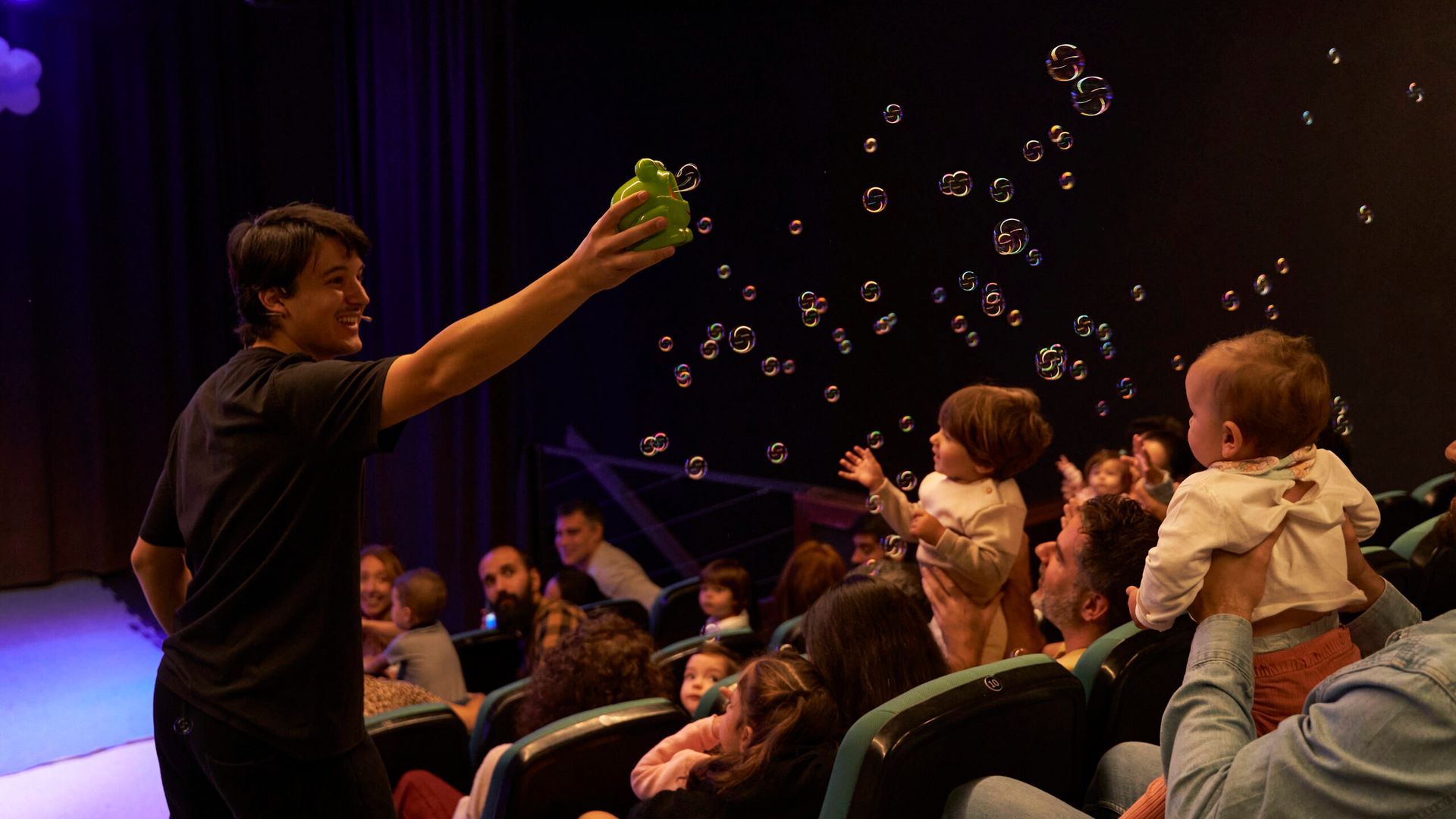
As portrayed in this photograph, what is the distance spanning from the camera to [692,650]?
298 centimetres

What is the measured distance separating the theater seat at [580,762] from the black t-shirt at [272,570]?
1.53 ft

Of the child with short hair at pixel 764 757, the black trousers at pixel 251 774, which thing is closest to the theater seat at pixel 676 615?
the child with short hair at pixel 764 757

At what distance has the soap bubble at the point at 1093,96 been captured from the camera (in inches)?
114

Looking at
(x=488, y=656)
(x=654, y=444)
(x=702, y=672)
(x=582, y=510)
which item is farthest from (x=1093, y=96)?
(x=582, y=510)

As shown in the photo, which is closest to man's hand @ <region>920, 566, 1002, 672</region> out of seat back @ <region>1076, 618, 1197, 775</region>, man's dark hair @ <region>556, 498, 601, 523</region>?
seat back @ <region>1076, 618, 1197, 775</region>

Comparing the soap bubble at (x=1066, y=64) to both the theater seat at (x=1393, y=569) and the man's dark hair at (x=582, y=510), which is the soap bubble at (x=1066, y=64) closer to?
the theater seat at (x=1393, y=569)

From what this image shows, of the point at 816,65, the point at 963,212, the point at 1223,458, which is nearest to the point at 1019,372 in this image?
the point at 963,212

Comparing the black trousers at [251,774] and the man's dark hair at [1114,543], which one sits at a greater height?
the man's dark hair at [1114,543]

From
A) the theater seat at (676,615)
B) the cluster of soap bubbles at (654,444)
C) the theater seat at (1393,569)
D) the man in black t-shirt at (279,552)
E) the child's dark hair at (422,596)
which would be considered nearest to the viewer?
the man in black t-shirt at (279,552)

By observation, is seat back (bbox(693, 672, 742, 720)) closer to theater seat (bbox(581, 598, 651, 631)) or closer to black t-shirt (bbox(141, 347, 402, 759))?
black t-shirt (bbox(141, 347, 402, 759))

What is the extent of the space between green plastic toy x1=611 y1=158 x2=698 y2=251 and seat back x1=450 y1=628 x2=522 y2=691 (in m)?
2.70

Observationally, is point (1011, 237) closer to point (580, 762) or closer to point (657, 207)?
point (580, 762)

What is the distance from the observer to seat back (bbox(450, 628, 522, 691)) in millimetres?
3730

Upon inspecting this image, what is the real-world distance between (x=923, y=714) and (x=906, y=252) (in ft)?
15.8
